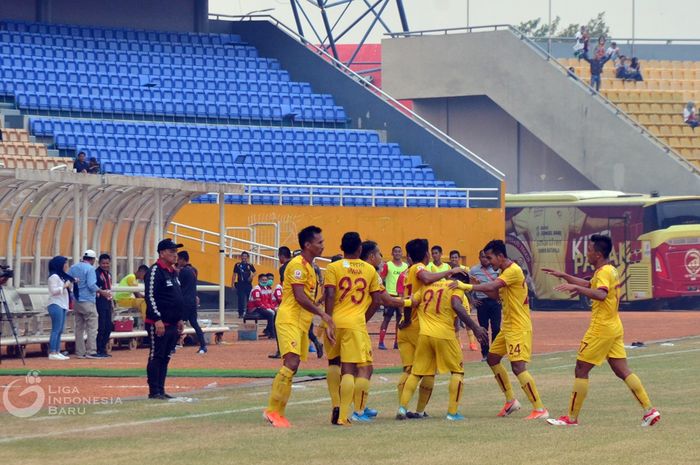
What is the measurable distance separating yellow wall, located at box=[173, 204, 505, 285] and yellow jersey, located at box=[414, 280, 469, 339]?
2267 centimetres

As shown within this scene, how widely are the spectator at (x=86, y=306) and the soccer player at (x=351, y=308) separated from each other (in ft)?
33.4

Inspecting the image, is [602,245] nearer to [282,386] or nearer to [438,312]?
[438,312]

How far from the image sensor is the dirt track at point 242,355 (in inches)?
720

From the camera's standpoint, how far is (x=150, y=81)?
4331 centimetres

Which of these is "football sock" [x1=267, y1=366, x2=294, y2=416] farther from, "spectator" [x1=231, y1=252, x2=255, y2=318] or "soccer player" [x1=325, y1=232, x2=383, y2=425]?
"spectator" [x1=231, y1=252, x2=255, y2=318]

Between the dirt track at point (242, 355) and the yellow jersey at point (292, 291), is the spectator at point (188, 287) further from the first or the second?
the yellow jersey at point (292, 291)

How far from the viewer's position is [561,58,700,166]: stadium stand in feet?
161

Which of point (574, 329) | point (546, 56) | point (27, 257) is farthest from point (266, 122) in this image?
point (27, 257)

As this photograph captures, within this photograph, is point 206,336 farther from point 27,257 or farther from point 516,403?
point 516,403

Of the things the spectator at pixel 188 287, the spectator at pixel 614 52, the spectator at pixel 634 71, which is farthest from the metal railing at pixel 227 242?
the spectator at pixel 634 71

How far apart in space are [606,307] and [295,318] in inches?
117

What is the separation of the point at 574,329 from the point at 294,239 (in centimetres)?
917

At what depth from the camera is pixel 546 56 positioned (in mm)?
49375

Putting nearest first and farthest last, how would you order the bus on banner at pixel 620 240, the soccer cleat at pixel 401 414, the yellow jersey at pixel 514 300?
the soccer cleat at pixel 401 414 < the yellow jersey at pixel 514 300 < the bus on banner at pixel 620 240
